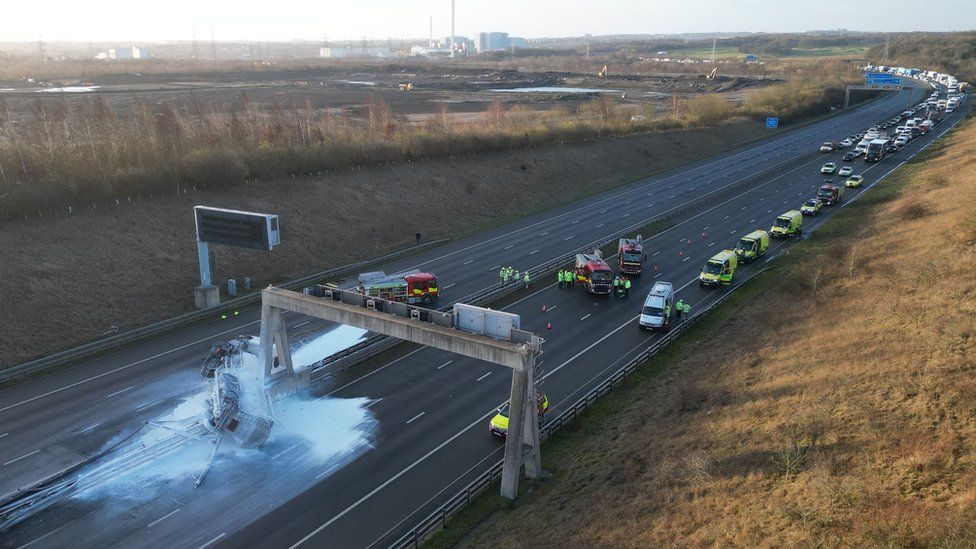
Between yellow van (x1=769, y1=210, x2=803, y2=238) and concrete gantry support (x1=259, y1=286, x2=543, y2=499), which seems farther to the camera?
yellow van (x1=769, y1=210, x2=803, y2=238)

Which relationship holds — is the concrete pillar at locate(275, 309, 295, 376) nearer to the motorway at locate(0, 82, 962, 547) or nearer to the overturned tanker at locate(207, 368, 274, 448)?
the overturned tanker at locate(207, 368, 274, 448)

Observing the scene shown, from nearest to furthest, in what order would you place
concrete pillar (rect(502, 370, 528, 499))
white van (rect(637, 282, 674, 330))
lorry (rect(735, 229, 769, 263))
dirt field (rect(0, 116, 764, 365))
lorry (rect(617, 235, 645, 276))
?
concrete pillar (rect(502, 370, 528, 499))
white van (rect(637, 282, 674, 330))
dirt field (rect(0, 116, 764, 365))
lorry (rect(617, 235, 645, 276))
lorry (rect(735, 229, 769, 263))

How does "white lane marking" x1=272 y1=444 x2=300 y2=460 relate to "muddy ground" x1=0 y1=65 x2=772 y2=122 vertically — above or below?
below

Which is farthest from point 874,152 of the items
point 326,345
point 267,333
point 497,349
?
point 267,333

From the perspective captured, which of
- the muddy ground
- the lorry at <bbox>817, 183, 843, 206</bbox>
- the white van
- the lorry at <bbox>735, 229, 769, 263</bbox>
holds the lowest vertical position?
the white van

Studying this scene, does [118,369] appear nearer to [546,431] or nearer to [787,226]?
[546,431]

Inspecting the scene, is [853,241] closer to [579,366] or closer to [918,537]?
[579,366]

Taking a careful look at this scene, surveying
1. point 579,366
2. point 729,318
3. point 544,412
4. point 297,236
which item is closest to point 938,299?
point 729,318

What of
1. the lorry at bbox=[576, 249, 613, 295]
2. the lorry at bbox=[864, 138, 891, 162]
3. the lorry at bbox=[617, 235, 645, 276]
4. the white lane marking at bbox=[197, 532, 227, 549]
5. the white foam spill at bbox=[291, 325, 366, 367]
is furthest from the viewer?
the lorry at bbox=[864, 138, 891, 162]

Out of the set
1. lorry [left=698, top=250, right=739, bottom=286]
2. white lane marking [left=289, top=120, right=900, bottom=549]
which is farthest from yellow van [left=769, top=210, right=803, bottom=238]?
white lane marking [left=289, top=120, right=900, bottom=549]
